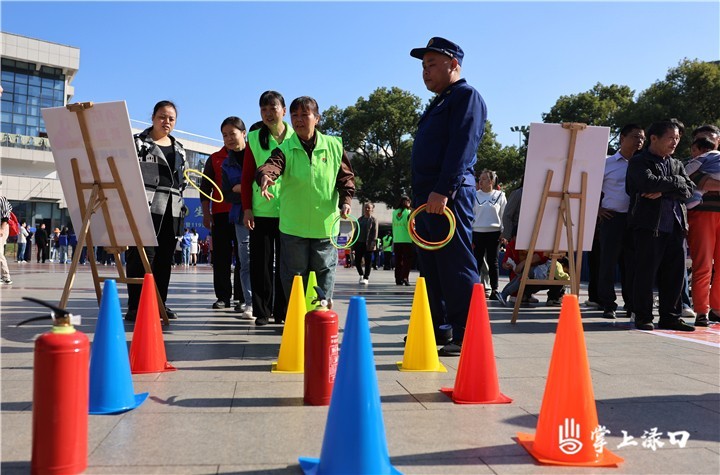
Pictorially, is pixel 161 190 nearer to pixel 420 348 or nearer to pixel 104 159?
pixel 104 159

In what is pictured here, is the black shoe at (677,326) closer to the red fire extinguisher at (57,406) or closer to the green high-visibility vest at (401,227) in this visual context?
the red fire extinguisher at (57,406)

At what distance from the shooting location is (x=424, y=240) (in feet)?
15.9

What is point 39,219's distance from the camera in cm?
4891

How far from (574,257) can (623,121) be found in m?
30.9

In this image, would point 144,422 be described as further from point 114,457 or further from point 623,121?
point 623,121

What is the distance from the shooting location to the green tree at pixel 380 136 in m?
46.7

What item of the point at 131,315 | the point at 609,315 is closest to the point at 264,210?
the point at 131,315

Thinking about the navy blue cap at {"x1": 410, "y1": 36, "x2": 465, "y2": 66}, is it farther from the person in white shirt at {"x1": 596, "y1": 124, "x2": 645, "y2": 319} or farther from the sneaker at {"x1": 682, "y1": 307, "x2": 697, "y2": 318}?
the sneaker at {"x1": 682, "y1": 307, "x2": 697, "y2": 318}

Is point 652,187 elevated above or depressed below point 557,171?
below

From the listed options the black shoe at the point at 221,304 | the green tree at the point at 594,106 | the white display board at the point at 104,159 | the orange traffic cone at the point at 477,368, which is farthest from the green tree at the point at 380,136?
the orange traffic cone at the point at 477,368

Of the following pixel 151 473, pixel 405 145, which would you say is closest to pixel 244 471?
pixel 151 473

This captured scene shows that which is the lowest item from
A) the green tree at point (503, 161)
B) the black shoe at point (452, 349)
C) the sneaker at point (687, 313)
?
the black shoe at point (452, 349)

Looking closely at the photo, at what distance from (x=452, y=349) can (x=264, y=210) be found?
2.63 meters

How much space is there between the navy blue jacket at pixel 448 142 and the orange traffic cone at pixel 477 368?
138 cm
